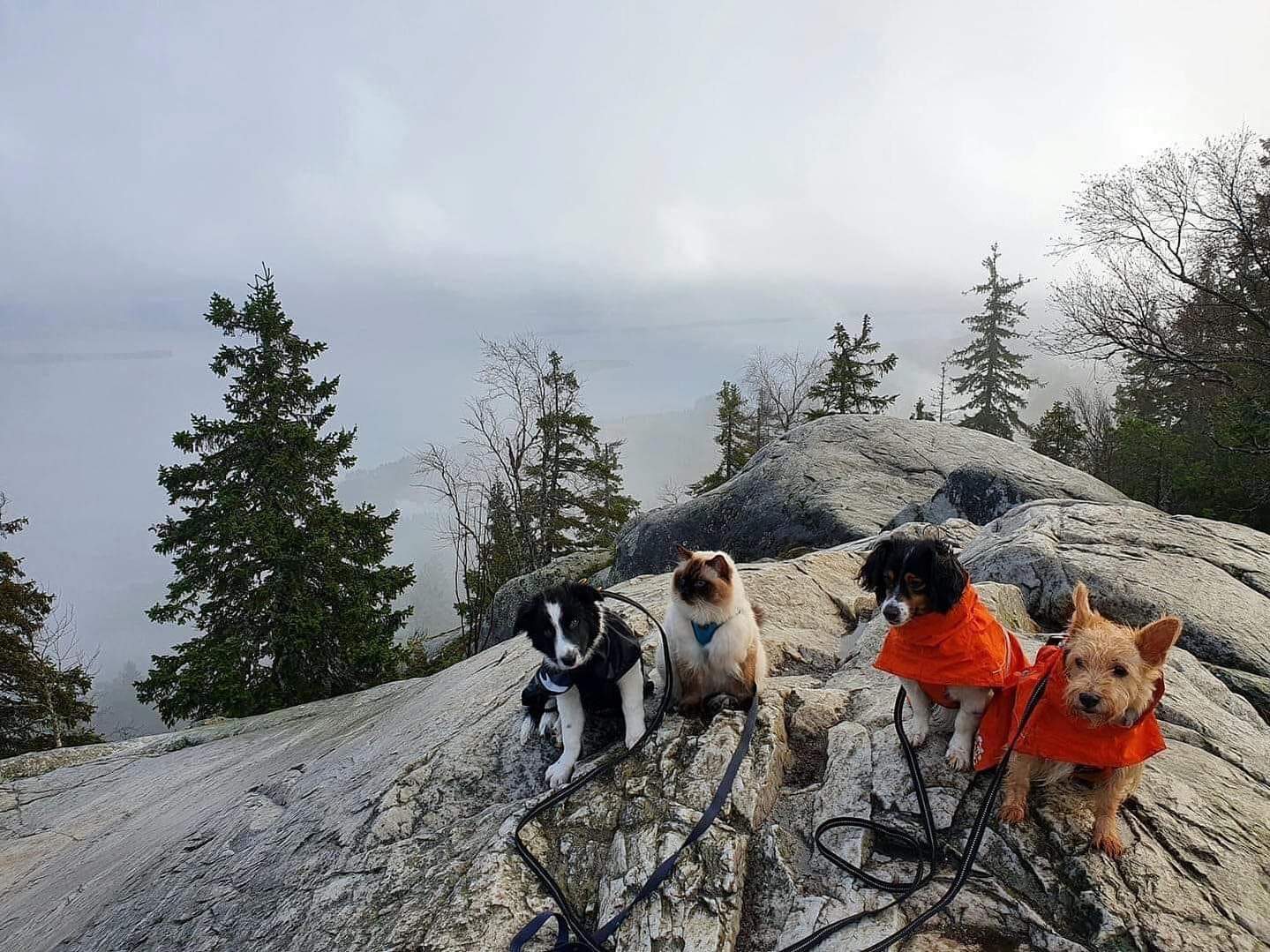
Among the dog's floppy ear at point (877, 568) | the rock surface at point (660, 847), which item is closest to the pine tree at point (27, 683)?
the rock surface at point (660, 847)

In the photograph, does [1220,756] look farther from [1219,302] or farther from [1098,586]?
[1219,302]

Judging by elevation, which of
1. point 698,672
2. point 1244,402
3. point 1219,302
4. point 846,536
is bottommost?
point 846,536

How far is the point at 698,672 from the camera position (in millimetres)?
4711

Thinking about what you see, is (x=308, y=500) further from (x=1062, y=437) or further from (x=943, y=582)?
(x=1062, y=437)

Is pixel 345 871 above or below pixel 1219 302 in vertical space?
below

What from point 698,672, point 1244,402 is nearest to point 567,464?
point 1244,402

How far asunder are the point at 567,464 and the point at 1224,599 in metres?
27.0

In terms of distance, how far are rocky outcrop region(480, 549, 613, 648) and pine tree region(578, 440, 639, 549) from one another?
544 centimetres

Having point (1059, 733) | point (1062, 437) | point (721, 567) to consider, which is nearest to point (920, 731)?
point (1059, 733)

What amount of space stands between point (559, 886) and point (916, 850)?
204cm

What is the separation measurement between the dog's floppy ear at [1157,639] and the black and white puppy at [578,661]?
3.00 m

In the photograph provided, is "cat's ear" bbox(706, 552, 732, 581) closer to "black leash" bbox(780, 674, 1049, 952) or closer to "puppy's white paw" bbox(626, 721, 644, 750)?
"puppy's white paw" bbox(626, 721, 644, 750)

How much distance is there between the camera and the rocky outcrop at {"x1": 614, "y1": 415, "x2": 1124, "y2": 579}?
15.1 meters

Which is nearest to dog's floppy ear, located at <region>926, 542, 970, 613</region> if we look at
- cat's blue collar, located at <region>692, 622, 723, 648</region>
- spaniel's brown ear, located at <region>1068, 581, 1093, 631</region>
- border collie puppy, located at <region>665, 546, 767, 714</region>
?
spaniel's brown ear, located at <region>1068, 581, 1093, 631</region>
